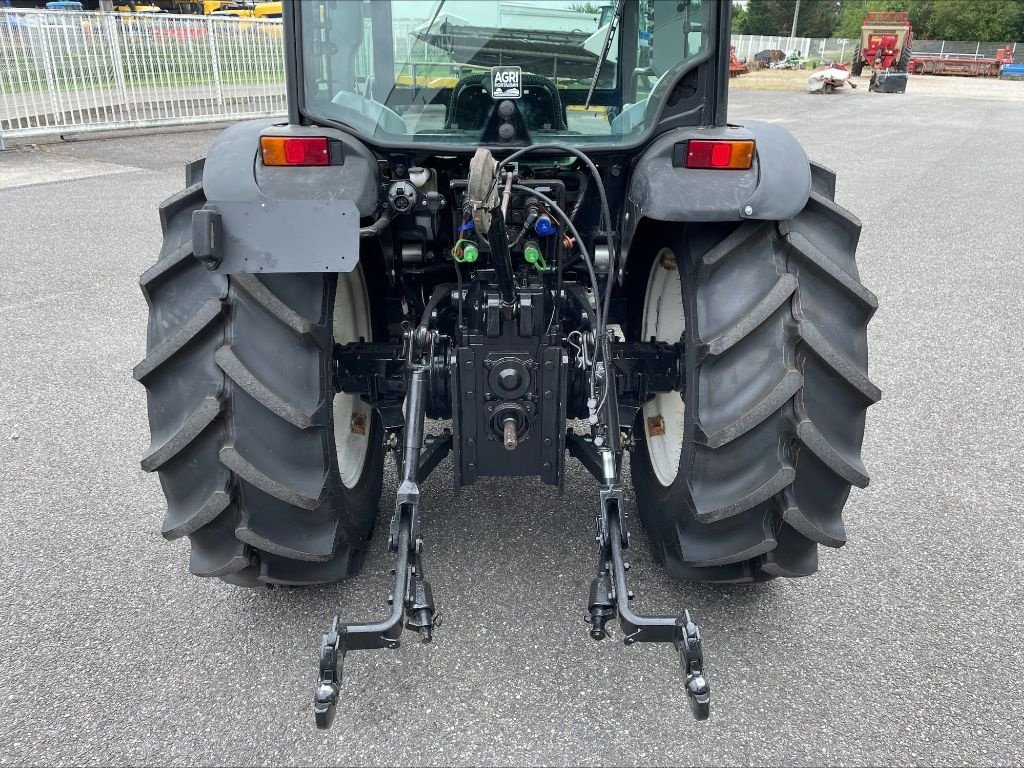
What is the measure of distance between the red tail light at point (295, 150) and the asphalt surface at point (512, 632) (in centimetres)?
135

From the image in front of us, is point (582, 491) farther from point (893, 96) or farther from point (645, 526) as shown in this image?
point (893, 96)

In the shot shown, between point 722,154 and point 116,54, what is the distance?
12.2 metres

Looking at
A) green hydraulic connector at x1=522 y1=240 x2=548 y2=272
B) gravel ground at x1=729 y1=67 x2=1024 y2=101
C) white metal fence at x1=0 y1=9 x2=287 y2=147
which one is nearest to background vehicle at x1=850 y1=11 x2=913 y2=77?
gravel ground at x1=729 y1=67 x2=1024 y2=101

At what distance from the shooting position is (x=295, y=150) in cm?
217

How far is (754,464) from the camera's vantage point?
2170mm

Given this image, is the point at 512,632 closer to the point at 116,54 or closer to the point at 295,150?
the point at 295,150

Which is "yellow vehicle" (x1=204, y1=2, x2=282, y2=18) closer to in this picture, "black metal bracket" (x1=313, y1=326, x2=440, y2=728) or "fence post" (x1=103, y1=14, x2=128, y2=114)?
"fence post" (x1=103, y1=14, x2=128, y2=114)

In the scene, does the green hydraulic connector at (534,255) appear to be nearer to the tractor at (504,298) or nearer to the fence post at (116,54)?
the tractor at (504,298)

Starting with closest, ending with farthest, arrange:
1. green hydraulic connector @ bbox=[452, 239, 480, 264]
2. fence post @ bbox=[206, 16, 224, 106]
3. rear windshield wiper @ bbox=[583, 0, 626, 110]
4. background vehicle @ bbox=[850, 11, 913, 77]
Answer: green hydraulic connector @ bbox=[452, 239, 480, 264], rear windshield wiper @ bbox=[583, 0, 626, 110], fence post @ bbox=[206, 16, 224, 106], background vehicle @ bbox=[850, 11, 913, 77]

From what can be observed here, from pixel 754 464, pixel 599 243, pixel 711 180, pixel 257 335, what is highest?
pixel 711 180

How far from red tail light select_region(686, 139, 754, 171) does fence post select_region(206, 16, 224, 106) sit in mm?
12890

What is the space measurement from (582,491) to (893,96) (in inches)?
1053

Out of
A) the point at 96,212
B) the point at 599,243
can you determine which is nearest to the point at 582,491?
the point at 599,243

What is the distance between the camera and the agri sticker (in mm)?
2346
